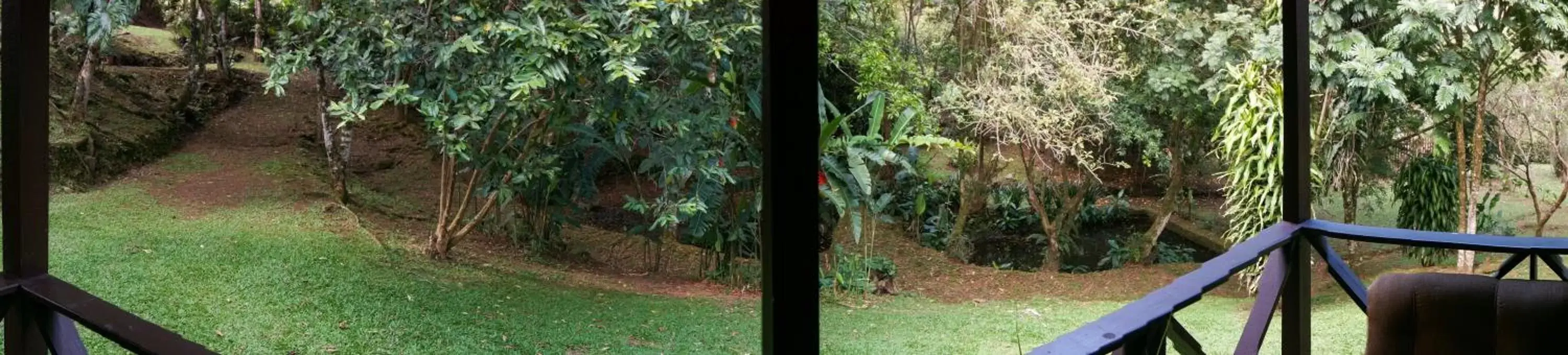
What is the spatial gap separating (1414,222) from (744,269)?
337cm

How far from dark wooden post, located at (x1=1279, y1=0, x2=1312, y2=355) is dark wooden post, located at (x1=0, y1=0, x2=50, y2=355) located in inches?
69.1

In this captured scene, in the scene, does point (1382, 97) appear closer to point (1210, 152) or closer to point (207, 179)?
point (1210, 152)

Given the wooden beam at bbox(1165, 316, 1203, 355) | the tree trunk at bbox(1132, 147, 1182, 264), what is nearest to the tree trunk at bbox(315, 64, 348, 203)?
the tree trunk at bbox(1132, 147, 1182, 264)

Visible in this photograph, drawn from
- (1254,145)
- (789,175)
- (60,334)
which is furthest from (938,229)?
(789,175)

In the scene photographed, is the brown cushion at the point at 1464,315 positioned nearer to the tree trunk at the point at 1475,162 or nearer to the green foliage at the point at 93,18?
the tree trunk at the point at 1475,162

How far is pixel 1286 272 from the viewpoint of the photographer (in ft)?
6.24

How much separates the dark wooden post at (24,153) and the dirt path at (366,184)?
162 inches

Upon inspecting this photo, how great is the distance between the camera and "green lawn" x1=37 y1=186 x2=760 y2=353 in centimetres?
517

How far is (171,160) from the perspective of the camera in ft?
19.6

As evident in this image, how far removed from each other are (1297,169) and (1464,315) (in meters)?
0.51

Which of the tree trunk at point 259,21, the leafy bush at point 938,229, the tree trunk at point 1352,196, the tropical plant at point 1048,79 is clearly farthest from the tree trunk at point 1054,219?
the tree trunk at point 259,21

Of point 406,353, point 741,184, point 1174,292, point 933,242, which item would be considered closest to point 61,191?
point 406,353

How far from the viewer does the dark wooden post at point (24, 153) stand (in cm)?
149

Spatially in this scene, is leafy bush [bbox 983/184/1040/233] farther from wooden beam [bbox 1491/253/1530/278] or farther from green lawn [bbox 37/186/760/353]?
wooden beam [bbox 1491/253/1530/278]
